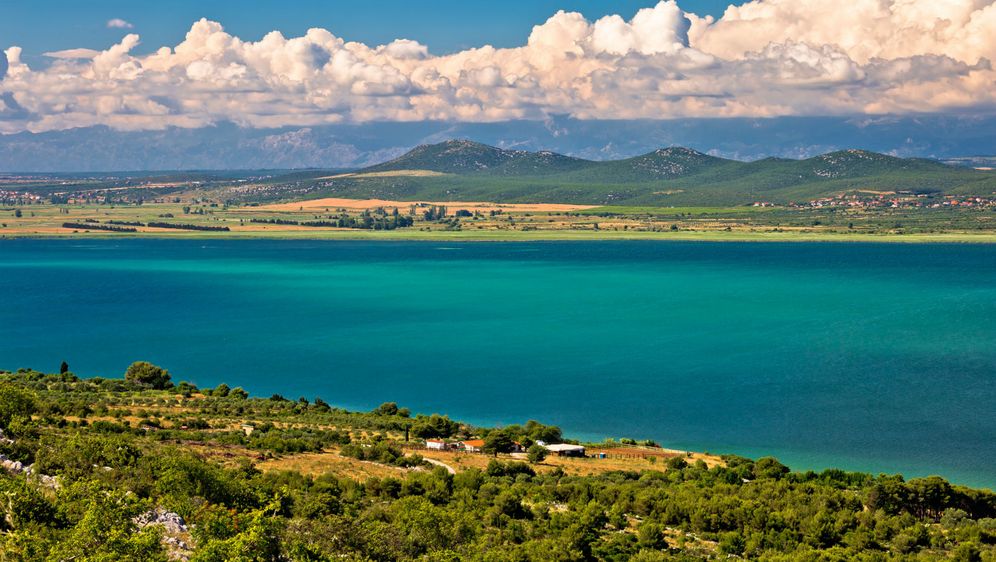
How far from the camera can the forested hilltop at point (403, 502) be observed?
24062 millimetres

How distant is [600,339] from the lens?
3189 inches

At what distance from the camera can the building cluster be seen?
139ft

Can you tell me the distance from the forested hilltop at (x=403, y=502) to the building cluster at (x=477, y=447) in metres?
0.34

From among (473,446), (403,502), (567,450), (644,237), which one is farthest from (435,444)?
(644,237)

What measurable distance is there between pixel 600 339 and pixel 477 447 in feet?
128

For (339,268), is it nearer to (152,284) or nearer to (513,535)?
(152,284)

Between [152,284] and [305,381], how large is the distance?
63.7 meters

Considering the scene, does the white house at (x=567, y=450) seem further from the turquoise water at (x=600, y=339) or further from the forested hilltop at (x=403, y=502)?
the turquoise water at (x=600, y=339)

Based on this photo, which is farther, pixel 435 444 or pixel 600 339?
pixel 600 339

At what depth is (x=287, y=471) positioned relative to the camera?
3400 cm

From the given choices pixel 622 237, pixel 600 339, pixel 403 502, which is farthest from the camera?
pixel 622 237

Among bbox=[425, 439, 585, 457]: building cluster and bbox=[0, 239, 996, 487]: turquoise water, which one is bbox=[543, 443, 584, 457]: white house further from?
bbox=[0, 239, 996, 487]: turquoise water

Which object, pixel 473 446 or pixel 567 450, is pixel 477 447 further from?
pixel 567 450

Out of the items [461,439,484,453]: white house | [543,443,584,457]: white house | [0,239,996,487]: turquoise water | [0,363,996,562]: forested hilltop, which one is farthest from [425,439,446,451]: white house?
[0,239,996,487]: turquoise water
